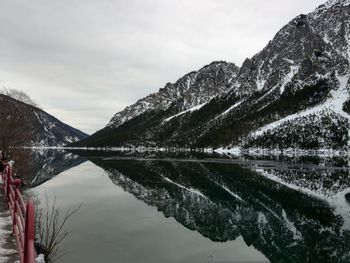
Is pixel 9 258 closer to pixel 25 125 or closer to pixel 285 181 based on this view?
pixel 25 125

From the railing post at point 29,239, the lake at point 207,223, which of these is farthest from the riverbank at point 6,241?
the railing post at point 29,239

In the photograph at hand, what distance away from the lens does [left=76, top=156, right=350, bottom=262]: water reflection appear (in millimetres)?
25859

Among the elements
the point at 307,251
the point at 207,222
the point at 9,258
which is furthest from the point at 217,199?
the point at 9,258

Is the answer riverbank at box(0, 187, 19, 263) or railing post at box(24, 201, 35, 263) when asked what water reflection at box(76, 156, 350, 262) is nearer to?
riverbank at box(0, 187, 19, 263)

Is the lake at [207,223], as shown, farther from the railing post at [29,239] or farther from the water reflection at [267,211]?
the railing post at [29,239]

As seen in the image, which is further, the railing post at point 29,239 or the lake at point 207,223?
the lake at point 207,223

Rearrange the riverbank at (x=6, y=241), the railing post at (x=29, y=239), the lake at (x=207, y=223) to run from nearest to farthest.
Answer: the railing post at (x=29, y=239)
the riverbank at (x=6, y=241)
the lake at (x=207, y=223)

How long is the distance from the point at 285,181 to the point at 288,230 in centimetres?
3425

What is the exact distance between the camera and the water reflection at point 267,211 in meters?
25.9

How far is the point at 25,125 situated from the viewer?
4478 centimetres

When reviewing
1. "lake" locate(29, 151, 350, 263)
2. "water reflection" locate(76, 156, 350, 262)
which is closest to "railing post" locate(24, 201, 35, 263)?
"lake" locate(29, 151, 350, 263)

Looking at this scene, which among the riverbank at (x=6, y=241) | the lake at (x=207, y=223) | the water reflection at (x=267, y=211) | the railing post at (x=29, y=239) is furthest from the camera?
the water reflection at (x=267, y=211)

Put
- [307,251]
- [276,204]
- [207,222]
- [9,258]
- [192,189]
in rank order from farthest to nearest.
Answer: [192,189], [276,204], [207,222], [307,251], [9,258]

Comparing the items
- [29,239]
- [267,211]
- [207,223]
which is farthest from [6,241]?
[267,211]
